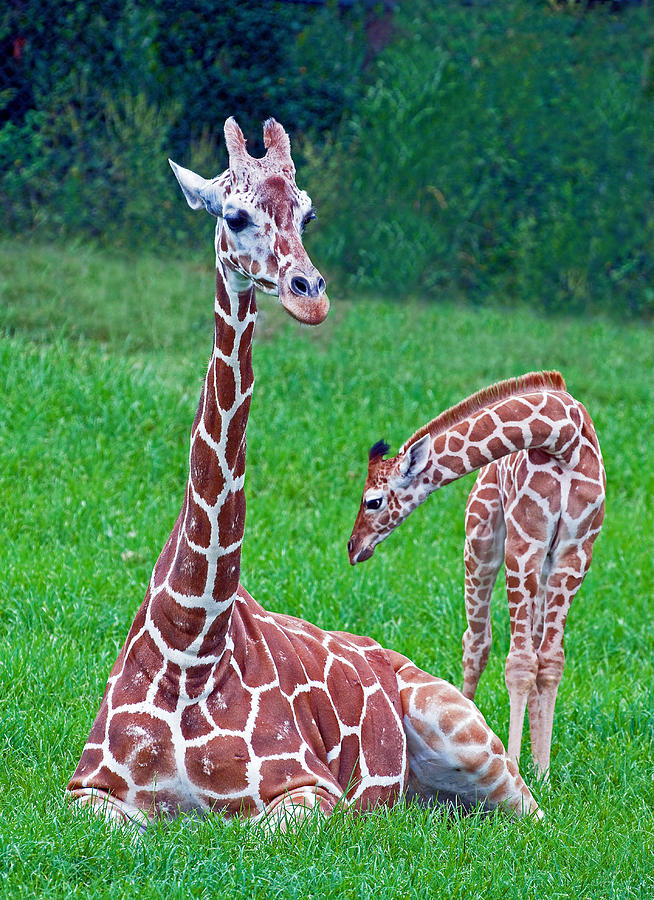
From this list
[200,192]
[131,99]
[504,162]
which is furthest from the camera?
[504,162]

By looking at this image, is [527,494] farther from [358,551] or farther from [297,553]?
[297,553]

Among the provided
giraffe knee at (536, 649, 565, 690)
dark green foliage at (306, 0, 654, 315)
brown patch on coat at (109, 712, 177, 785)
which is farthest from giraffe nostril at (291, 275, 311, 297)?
dark green foliage at (306, 0, 654, 315)

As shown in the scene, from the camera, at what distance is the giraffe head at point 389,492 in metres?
4.49

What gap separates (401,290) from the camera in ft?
44.9

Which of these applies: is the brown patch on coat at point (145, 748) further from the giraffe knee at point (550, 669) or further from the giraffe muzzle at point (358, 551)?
the giraffe knee at point (550, 669)

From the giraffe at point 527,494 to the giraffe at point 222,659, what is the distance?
0.90m

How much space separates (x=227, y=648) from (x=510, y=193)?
38.2 ft

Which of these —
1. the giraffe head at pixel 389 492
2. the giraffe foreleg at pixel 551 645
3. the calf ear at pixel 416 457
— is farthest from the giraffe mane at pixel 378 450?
the giraffe foreleg at pixel 551 645

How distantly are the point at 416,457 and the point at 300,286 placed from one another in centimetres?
154

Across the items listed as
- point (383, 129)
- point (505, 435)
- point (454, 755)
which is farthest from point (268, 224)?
point (383, 129)

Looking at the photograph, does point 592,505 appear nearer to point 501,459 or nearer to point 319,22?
point 501,459

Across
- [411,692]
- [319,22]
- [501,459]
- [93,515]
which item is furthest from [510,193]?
[411,692]

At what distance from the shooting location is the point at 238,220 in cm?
333

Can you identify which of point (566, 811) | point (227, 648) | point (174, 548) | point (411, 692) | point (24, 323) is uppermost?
point (174, 548)
